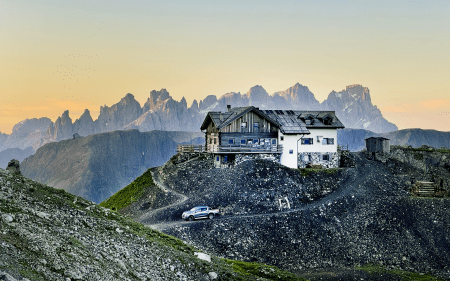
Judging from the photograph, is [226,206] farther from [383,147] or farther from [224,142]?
[383,147]

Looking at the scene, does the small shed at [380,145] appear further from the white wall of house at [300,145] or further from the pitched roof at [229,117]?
the pitched roof at [229,117]

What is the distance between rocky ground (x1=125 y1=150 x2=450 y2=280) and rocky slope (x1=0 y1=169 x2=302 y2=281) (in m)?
14.3

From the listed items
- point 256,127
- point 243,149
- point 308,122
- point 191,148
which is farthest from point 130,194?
point 308,122

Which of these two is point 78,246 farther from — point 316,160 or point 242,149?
point 316,160

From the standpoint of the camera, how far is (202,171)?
67.3 meters

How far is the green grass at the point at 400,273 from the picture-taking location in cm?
4938

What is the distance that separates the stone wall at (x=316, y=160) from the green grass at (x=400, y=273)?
82.2 feet

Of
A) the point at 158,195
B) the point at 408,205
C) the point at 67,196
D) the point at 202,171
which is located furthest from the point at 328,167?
the point at 67,196

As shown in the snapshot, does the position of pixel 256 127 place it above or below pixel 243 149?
above

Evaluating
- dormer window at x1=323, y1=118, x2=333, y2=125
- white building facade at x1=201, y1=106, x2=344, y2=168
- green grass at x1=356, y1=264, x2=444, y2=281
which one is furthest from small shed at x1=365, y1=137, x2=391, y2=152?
green grass at x1=356, y1=264, x2=444, y2=281

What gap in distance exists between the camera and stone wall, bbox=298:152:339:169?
74.1 m

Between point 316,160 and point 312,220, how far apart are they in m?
20.5

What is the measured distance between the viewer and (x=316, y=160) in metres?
74.8

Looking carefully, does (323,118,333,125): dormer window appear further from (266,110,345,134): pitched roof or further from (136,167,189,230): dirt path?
(136,167,189,230): dirt path
